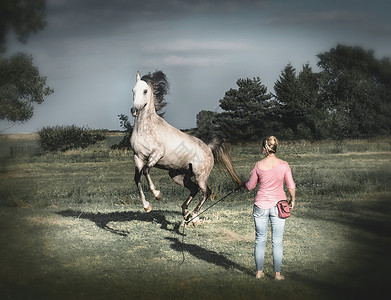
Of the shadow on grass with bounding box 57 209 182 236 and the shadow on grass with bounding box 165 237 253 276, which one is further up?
the shadow on grass with bounding box 165 237 253 276

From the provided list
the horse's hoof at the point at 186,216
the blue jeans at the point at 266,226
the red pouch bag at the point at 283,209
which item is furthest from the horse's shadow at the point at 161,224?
the red pouch bag at the point at 283,209

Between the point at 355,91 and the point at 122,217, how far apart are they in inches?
476

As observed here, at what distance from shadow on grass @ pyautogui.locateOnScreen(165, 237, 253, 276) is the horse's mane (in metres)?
2.88

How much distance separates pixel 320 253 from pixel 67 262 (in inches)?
191

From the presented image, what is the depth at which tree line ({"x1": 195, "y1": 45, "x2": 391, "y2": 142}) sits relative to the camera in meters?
10.8

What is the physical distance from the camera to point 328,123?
20.1 meters

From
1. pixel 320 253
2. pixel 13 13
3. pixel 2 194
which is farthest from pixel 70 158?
pixel 320 253

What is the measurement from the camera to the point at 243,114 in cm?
1378

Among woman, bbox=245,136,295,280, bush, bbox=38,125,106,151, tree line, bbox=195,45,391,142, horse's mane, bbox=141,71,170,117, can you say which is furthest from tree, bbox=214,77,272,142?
bush, bbox=38,125,106,151

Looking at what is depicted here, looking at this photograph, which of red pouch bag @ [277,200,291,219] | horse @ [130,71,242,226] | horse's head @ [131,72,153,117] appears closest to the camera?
red pouch bag @ [277,200,291,219]

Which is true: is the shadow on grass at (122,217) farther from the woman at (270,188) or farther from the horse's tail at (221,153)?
the woman at (270,188)

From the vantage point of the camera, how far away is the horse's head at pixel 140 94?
26.8 feet

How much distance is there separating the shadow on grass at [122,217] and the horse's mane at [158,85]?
3.56m

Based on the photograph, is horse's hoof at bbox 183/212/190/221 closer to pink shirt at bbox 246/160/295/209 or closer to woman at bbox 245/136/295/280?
woman at bbox 245/136/295/280
